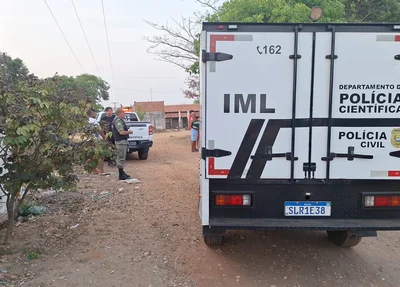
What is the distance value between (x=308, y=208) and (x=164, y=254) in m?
1.96

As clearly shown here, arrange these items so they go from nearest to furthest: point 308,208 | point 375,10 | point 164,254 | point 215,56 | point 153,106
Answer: point 215,56
point 308,208
point 164,254
point 375,10
point 153,106

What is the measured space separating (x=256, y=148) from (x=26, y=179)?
2.74 metres

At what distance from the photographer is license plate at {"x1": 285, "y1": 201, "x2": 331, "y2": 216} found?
12.6 ft

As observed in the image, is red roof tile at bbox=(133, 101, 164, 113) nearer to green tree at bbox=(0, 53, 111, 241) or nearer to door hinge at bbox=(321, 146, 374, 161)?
green tree at bbox=(0, 53, 111, 241)

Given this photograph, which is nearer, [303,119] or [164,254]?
[303,119]

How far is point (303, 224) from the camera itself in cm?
372

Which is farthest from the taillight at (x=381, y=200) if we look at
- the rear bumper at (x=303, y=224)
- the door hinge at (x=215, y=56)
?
the door hinge at (x=215, y=56)

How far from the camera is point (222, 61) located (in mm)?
3627

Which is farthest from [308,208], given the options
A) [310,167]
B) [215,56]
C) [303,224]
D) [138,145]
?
[138,145]

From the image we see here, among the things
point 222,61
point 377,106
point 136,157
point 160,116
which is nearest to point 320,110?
point 377,106

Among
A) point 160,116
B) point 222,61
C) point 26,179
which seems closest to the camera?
point 222,61

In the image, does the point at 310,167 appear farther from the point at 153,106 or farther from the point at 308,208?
the point at 153,106

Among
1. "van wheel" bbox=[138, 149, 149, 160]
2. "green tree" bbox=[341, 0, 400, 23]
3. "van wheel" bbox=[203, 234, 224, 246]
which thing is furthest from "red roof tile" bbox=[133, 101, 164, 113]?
"van wheel" bbox=[203, 234, 224, 246]

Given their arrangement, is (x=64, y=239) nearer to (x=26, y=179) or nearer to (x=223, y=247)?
(x=26, y=179)
